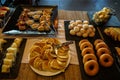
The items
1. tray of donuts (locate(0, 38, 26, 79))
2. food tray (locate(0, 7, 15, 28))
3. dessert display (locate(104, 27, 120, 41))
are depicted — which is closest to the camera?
tray of donuts (locate(0, 38, 26, 79))

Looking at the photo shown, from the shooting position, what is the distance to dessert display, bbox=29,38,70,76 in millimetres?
850

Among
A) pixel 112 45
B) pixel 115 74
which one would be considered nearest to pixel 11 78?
pixel 115 74

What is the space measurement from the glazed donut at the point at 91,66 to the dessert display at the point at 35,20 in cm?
46

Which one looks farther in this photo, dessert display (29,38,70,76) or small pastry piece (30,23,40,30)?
small pastry piece (30,23,40,30)

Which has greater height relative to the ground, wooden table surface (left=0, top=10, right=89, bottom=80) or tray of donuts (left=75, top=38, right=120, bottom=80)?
tray of donuts (left=75, top=38, right=120, bottom=80)

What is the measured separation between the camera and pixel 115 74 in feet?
2.87

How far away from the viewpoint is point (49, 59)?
876mm

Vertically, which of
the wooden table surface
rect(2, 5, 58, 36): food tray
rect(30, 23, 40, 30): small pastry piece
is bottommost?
the wooden table surface

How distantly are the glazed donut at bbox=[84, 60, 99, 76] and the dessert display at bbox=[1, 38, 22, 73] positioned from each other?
398mm

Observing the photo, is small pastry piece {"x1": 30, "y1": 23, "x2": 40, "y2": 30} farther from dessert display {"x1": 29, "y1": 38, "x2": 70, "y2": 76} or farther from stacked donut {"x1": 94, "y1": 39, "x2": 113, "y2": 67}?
stacked donut {"x1": 94, "y1": 39, "x2": 113, "y2": 67}

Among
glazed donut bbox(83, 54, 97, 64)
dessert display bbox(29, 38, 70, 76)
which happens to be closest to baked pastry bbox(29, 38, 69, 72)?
dessert display bbox(29, 38, 70, 76)

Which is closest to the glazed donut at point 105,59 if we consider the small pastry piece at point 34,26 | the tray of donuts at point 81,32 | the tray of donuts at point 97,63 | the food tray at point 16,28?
the tray of donuts at point 97,63

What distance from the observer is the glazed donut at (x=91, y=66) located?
856 mm

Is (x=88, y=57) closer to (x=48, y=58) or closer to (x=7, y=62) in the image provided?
(x=48, y=58)
